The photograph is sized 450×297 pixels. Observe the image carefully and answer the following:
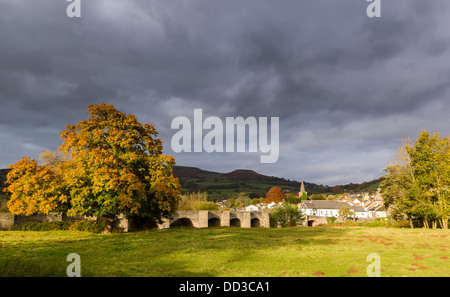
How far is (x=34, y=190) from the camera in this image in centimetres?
2752

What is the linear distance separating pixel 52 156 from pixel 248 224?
152 ft

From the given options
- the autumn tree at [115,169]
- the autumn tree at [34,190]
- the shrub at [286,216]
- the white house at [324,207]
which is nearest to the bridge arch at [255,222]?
the shrub at [286,216]

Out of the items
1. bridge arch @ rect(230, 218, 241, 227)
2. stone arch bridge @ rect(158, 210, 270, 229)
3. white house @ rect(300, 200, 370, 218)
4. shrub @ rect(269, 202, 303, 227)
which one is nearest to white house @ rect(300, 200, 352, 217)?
white house @ rect(300, 200, 370, 218)

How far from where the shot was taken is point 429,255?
1536 centimetres

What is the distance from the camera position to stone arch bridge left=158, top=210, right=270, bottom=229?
58531 mm

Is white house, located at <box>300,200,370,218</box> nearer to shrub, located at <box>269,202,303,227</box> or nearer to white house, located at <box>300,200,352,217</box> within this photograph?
white house, located at <box>300,200,352,217</box>

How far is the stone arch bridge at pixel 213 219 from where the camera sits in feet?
192

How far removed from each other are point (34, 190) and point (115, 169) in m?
9.03
